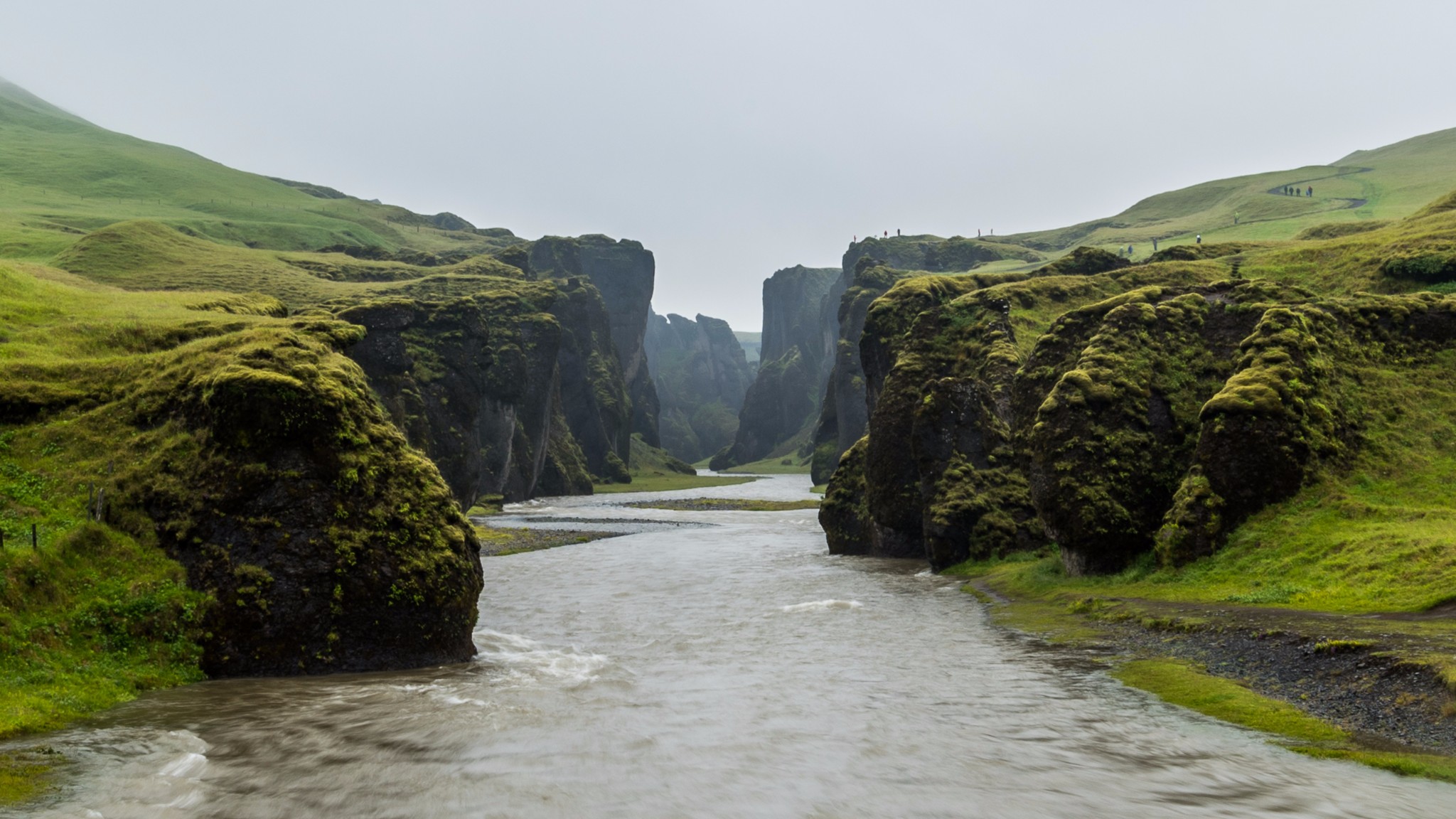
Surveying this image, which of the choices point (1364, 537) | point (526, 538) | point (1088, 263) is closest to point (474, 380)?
point (526, 538)

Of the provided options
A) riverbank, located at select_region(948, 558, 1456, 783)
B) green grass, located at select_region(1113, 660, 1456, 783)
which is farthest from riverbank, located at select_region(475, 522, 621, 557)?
green grass, located at select_region(1113, 660, 1456, 783)

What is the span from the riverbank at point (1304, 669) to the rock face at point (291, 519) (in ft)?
59.2

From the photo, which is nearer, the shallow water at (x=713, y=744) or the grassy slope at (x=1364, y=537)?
the shallow water at (x=713, y=744)

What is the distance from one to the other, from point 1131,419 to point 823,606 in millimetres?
14021

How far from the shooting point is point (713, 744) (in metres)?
18.2

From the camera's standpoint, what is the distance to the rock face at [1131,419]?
102 ft

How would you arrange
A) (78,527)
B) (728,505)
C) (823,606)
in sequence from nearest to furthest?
(78,527) < (823,606) < (728,505)

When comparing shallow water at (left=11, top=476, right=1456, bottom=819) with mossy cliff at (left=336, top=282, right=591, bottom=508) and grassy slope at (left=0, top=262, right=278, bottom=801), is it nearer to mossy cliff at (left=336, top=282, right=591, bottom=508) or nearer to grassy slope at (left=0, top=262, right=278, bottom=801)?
grassy slope at (left=0, top=262, right=278, bottom=801)

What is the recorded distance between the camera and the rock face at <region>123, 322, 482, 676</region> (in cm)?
2216

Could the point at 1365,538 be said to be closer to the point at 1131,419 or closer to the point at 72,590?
the point at 1131,419

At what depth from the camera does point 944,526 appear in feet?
146

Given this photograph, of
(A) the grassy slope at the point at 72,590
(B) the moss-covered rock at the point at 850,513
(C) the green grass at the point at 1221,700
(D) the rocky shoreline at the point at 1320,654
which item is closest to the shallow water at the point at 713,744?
(C) the green grass at the point at 1221,700

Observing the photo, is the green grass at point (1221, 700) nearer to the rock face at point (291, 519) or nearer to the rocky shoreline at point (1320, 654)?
the rocky shoreline at point (1320, 654)

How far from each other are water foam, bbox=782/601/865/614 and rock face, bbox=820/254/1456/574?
326 inches
